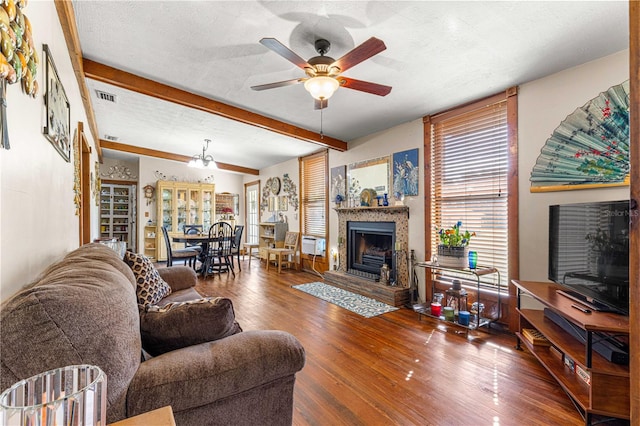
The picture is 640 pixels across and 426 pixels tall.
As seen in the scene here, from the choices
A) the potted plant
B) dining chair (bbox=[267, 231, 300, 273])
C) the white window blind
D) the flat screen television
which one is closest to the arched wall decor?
the white window blind

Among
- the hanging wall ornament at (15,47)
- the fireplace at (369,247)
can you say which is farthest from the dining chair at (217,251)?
the hanging wall ornament at (15,47)

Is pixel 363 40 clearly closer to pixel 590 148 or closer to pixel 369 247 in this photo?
pixel 590 148

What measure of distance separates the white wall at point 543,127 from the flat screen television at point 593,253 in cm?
31

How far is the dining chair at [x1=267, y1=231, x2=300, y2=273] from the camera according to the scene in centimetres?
589

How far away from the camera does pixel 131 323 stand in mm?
1032

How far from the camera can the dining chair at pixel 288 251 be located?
589 centimetres

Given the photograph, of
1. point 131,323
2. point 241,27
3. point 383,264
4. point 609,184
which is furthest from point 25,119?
point 383,264

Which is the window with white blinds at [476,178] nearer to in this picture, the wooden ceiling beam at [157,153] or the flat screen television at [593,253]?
the flat screen television at [593,253]

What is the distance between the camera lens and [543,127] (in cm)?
265

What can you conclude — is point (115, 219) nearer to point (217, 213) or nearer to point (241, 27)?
point (217, 213)

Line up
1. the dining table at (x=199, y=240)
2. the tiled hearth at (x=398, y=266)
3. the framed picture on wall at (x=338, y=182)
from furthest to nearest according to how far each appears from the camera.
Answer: the dining table at (x=199, y=240) < the framed picture on wall at (x=338, y=182) < the tiled hearth at (x=398, y=266)

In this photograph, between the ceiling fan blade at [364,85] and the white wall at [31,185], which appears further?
the ceiling fan blade at [364,85]

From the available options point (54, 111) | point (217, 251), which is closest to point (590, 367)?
point (54, 111)

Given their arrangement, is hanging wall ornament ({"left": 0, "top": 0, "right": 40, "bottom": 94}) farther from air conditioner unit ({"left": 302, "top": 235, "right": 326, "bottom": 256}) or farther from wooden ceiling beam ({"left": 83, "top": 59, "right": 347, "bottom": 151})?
air conditioner unit ({"left": 302, "top": 235, "right": 326, "bottom": 256})
